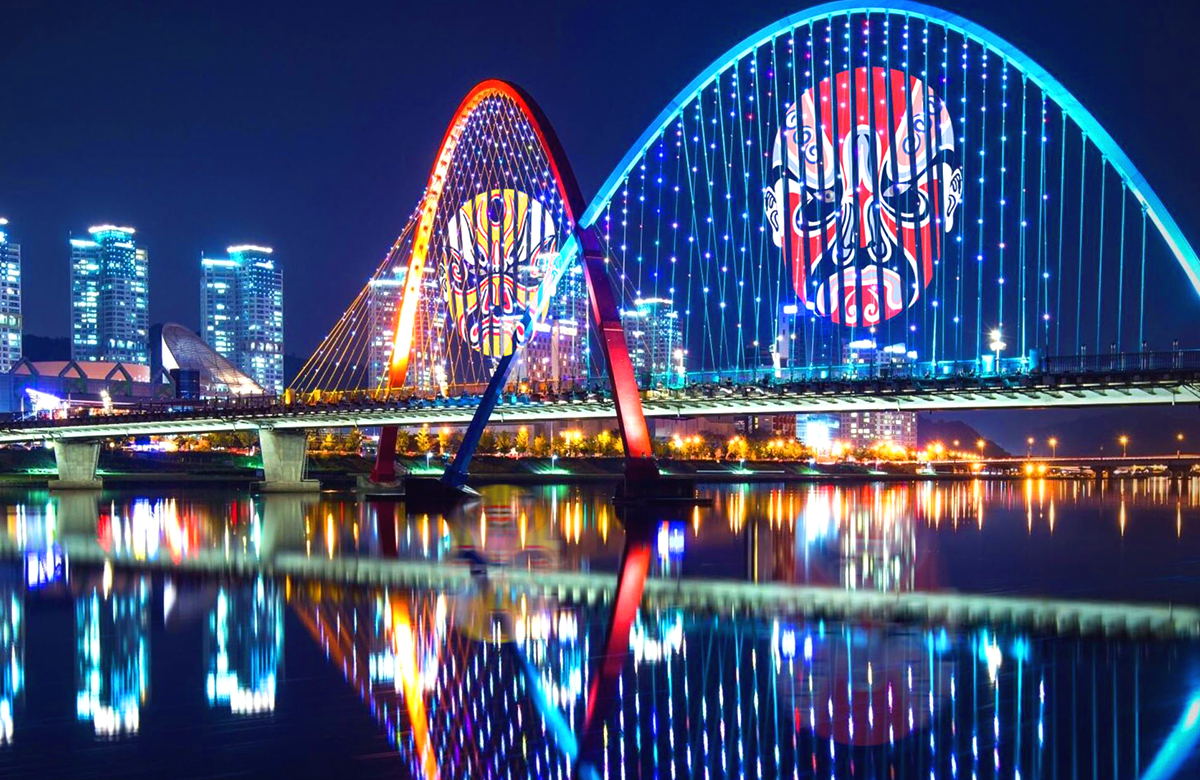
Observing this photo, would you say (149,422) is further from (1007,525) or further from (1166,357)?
(1166,357)

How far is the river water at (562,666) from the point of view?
40.1ft

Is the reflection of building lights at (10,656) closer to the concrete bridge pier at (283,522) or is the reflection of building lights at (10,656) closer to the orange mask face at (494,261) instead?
the concrete bridge pier at (283,522)

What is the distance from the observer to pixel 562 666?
16.5m

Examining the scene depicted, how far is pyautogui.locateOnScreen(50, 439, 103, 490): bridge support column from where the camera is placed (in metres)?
85.8

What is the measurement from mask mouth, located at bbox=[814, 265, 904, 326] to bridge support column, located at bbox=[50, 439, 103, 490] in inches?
2043

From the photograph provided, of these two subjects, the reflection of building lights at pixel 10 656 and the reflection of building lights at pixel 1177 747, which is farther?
the reflection of building lights at pixel 10 656

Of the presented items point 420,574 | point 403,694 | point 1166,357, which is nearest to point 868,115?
point 1166,357

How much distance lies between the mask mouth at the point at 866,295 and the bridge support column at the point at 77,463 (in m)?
51.9

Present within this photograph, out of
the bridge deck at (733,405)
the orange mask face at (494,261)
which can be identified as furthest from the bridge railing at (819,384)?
the orange mask face at (494,261)

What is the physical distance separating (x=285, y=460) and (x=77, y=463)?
57.6 ft

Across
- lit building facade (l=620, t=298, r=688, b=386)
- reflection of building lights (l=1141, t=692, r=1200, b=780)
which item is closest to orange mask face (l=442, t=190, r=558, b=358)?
lit building facade (l=620, t=298, r=688, b=386)

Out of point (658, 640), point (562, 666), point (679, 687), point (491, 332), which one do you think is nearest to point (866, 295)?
point (491, 332)

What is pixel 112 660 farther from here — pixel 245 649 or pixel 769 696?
pixel 769 696

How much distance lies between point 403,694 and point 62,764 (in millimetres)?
3996
